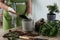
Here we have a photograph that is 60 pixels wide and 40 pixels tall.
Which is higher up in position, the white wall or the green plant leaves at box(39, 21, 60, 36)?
the white wall

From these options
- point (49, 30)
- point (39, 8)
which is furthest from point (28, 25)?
point (39, 8)

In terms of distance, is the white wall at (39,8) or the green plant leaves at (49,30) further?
the white wall at (39,8)

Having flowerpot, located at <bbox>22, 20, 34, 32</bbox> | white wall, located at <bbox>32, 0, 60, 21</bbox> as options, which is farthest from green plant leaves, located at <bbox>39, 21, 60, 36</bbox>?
white wall, located at <bbox>32, 0, 60, 21</bbox>

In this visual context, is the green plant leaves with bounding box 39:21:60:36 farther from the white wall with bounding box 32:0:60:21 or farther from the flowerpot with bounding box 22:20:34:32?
the white wall with bounding box 32:0:60:21

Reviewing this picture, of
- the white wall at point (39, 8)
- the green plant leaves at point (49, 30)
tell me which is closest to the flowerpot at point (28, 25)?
the green plant leaves at point (49, 30)

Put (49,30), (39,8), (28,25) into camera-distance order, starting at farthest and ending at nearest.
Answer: (39,8) → (28,25) → (49,30)

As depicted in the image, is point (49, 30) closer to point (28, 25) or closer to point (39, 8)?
point (28, 25)

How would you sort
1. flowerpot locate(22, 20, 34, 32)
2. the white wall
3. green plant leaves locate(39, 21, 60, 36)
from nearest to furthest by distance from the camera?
green plant leaves locate(39, 21, 60, 36), flowerpot locate(22, 20, 34, 32), the white wall

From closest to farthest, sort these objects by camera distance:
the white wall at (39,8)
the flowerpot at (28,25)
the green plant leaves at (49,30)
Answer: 1. the green plant leaves at (49,30)
2. the flowerpot at (28,25)
3. the white wall at (39,8)

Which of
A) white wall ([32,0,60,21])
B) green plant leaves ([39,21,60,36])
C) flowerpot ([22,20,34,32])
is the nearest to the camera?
green plant leaves ([39,21,60,36])

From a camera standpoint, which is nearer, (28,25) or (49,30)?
(49,30)

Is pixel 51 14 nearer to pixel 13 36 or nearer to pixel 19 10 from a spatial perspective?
pixel 19 10

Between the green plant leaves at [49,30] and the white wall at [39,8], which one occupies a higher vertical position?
the white wall at [39,8]

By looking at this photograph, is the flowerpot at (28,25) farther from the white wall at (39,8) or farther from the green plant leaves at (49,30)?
the white wall at (39,8)
